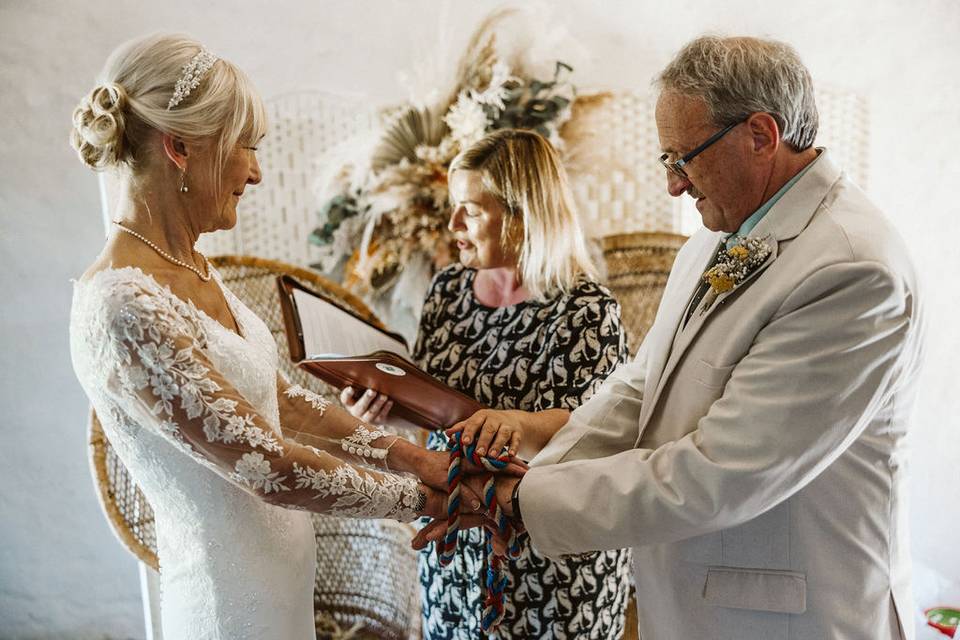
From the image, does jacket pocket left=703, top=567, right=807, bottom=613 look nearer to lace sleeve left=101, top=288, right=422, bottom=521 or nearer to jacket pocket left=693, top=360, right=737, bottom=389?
jacket pocket left=693, top=360, right=737, bottom=389

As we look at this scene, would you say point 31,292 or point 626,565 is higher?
point 31,292

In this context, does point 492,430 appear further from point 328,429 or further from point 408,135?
point 408,135

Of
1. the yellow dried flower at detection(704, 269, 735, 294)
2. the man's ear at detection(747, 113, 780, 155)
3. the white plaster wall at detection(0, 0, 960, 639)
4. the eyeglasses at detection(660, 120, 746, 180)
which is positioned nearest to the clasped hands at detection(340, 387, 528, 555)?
the yellow dried flower at detection(704, 269, 735, 294)

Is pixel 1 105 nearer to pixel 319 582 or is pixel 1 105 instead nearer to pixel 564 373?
pixel 319 582

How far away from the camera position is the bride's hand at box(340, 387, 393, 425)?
7.25ft

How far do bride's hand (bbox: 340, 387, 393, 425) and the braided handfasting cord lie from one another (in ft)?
0.88

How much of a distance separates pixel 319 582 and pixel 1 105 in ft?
7.36

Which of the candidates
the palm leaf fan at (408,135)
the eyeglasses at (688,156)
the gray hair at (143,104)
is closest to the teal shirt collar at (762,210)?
the eyeglasses at (688,156)

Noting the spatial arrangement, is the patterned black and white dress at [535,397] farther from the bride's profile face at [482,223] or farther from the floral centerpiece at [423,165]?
the floral centerpiece at [423,165]

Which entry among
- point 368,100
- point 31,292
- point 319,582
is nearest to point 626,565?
point 319,582

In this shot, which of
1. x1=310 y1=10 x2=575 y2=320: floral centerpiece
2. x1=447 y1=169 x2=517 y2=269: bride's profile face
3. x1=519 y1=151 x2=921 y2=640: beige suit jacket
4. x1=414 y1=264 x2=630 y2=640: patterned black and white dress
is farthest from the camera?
x1=310 y1=10 x2=575 y2=320: floral centerpiece

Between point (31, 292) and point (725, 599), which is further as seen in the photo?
point (31, 292)

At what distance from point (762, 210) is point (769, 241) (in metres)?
0.10

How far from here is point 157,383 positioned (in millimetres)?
1425
